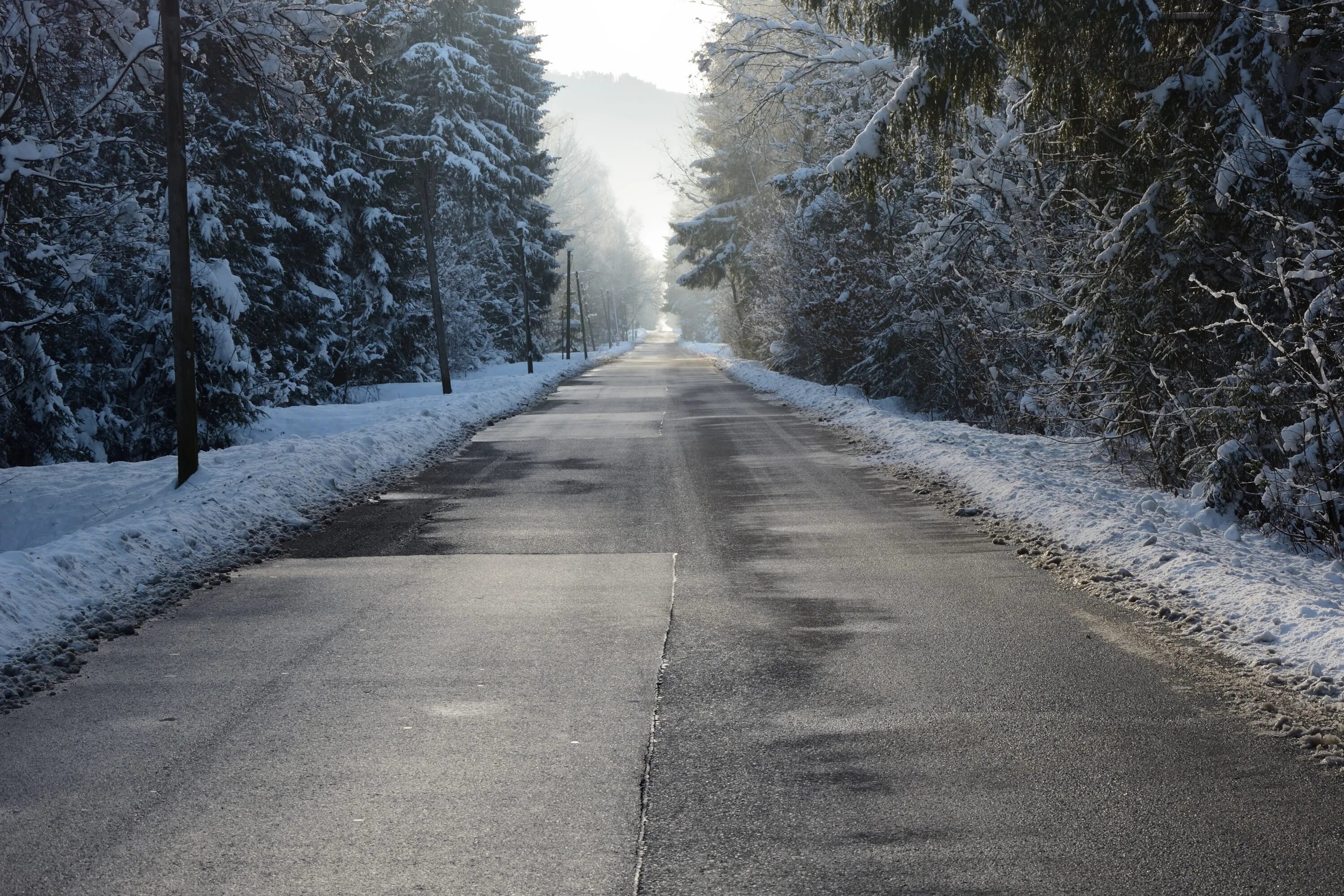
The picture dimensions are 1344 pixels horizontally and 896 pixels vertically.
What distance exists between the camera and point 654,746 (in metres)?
4.99

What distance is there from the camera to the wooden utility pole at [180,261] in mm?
13484

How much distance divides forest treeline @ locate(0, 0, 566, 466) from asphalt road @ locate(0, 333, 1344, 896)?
26.8ft

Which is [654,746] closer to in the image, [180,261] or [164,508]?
[164,508]

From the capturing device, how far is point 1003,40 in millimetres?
10461

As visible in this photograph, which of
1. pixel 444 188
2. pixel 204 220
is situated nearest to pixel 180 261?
pixel 204 220

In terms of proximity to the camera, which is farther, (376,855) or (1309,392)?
(1309,392)

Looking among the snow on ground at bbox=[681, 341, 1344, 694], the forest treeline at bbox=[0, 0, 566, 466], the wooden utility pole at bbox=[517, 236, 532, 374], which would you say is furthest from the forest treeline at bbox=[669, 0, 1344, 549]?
the wooden utility pole at bbox=[517, 236, 532, 374]

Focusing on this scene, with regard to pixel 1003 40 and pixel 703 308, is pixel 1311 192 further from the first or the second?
pixel 703 308

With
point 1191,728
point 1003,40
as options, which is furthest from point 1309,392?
point 1191,728

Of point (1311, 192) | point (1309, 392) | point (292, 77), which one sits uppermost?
point (292, 77)

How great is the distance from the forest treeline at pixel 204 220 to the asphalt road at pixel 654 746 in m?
8.18

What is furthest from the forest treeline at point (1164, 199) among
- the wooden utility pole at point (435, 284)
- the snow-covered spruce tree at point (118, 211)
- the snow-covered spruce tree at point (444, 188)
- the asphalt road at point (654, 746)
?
the wooden utility pole at point (435, 284)

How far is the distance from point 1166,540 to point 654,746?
5.17 meters

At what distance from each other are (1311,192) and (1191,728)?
5.58 m
